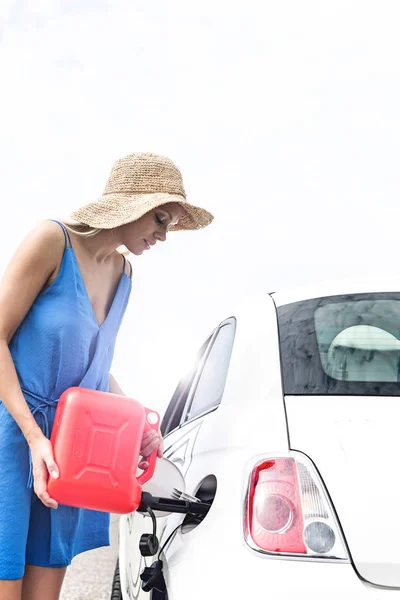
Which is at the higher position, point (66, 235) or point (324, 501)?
point (66, 235)

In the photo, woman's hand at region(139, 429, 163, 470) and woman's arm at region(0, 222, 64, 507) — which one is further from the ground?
woman's arm at region(0, 222, 64, 507)

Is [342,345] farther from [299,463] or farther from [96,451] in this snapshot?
[96,451]

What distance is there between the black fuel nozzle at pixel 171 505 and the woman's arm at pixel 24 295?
0.89ft

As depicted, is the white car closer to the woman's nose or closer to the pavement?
the woman's nose

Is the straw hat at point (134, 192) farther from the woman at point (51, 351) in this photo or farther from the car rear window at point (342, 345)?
the car rear window at point (342, 345)

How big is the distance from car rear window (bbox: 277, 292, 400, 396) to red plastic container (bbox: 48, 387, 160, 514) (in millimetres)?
437

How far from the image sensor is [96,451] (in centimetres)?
151

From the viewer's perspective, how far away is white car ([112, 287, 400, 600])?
126 centimetres

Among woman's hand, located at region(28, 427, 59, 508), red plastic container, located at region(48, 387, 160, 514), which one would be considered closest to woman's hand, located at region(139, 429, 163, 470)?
red plastic container, located at region(48, 387, 160, 514)

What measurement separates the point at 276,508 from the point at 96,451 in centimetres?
45

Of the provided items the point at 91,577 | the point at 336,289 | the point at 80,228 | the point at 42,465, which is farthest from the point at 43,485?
the point at 91,577

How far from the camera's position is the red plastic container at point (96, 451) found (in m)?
1.49

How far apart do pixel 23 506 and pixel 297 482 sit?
2.51ft

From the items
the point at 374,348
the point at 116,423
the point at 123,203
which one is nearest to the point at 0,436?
the point at 116,423
